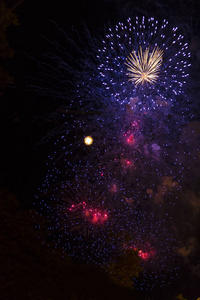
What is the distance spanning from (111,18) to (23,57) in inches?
77.0

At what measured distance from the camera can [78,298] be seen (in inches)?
199

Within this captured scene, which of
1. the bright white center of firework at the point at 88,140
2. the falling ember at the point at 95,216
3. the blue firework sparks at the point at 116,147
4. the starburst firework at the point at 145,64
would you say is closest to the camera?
the starburst firework at the point at 145,64

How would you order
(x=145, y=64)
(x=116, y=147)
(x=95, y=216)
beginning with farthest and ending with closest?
(x=95, y=216)
(x=116, y=147)
(x=145, y=64)

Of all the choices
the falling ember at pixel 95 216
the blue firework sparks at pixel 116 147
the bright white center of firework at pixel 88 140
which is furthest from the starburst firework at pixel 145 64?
the falling ember at pixel 95 216

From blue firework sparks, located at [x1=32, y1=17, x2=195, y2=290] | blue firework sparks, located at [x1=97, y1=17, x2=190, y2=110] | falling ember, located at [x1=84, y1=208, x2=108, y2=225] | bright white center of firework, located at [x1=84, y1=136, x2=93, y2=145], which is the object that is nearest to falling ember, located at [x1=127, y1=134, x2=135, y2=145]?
blue firework sparks, located at [x1=32, y1=17, x2=195, y2=290]

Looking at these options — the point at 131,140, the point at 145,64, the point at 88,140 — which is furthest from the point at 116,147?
the point at 145,64

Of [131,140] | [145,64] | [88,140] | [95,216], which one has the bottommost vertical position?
[95,216]

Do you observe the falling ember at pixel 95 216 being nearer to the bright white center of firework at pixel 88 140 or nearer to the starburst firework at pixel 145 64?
the bright white center of firework at pixel 88 140

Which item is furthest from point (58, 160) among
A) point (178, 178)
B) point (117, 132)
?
point (178, 178)

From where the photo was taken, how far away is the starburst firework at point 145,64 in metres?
5.21

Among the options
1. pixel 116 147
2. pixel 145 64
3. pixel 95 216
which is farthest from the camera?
pixel 95 216

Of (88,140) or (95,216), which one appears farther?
(95,216)

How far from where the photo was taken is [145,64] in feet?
17.1

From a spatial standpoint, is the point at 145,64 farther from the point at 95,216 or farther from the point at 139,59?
the point at 95,216
